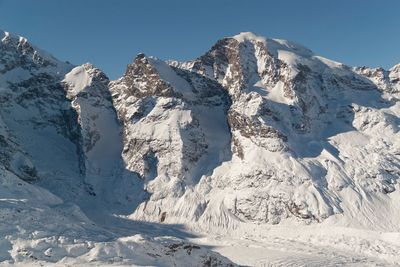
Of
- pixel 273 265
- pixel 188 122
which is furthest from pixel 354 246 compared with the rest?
pixel 188 122

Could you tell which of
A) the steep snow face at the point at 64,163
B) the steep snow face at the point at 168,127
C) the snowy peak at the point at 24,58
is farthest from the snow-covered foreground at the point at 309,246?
the snowy peak at the point at 24,58

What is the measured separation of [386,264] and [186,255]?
136 feet

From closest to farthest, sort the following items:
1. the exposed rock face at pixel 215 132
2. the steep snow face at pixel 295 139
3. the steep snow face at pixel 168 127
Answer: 1. the steep snow face at pixel 295 139
2. the exposed rock face at pixel 215 132
3. the steep snow face at pixel 168 127

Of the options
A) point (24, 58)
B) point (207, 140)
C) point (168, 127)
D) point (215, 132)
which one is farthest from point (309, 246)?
point (24, 58)

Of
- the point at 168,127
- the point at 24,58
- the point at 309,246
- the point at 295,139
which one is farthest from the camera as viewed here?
the point at 24,58

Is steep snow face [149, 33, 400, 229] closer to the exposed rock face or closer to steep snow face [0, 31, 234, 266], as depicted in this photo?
the exposed rock face

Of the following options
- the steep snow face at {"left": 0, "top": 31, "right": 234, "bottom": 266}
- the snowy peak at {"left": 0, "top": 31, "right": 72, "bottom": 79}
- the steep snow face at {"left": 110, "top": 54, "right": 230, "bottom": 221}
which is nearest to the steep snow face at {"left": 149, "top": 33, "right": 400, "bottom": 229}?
the steep snow face at {"left": 110, "top": 54, "right": 230, "bottom": 221}

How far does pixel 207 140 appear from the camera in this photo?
131000mm

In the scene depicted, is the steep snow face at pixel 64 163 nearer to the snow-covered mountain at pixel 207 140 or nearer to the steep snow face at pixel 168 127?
the snow-covered mountain at pixel 207 140

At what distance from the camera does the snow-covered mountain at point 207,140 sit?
107 metres

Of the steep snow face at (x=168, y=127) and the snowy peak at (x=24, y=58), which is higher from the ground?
the snowy peak at (x=24, y=58)

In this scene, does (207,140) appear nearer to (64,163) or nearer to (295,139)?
(295,139)

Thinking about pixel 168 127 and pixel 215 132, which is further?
pixel 215 132

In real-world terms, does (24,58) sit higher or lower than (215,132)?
higher
